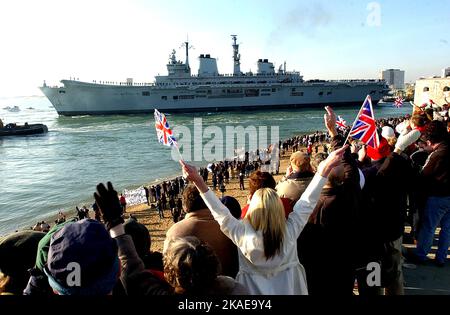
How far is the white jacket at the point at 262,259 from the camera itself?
6.40 feet

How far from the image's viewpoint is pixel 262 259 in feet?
6.39

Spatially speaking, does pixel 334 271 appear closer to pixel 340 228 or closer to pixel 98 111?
pixel 340 228

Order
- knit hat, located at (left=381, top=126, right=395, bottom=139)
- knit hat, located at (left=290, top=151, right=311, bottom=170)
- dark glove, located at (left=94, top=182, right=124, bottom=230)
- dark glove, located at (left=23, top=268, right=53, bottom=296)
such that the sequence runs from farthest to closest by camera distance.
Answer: knit hat, located at (left=381, top=126, right=395, bottom=139) → knit hat, located at (left=290, top=151, right=311, bottom=170) → dark glove, located at (left=94, top=182, right=124, bottom=230) → dark glove, located at (left=23, top=268, right=53, bottom=296)

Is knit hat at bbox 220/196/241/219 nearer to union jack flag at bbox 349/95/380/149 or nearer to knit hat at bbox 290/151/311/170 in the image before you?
Answer: knit hat at bbox 290/151/311/170

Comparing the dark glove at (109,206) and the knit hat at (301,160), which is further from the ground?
the knit hat at (301,160)

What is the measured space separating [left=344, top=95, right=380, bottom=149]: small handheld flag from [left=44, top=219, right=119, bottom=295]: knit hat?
11.6ft

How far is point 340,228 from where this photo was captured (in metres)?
2.54

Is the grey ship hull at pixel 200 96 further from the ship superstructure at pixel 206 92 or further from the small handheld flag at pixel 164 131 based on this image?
the small handheld flag at pixel 164 131

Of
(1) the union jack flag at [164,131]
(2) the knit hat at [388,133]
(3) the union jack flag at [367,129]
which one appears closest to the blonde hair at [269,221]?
(3) the union jack flag at [367,129]

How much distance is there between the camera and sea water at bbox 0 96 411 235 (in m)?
17.8

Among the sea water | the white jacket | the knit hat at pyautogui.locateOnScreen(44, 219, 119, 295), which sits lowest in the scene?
the sea water

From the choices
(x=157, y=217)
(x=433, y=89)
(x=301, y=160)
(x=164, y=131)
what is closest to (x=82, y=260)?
(x=301, y=160)

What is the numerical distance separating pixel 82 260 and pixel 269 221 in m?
1.00

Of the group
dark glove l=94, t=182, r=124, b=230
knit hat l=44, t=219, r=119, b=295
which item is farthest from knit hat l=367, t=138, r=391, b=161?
knit hat l=44, t=219, r=119, b=295
